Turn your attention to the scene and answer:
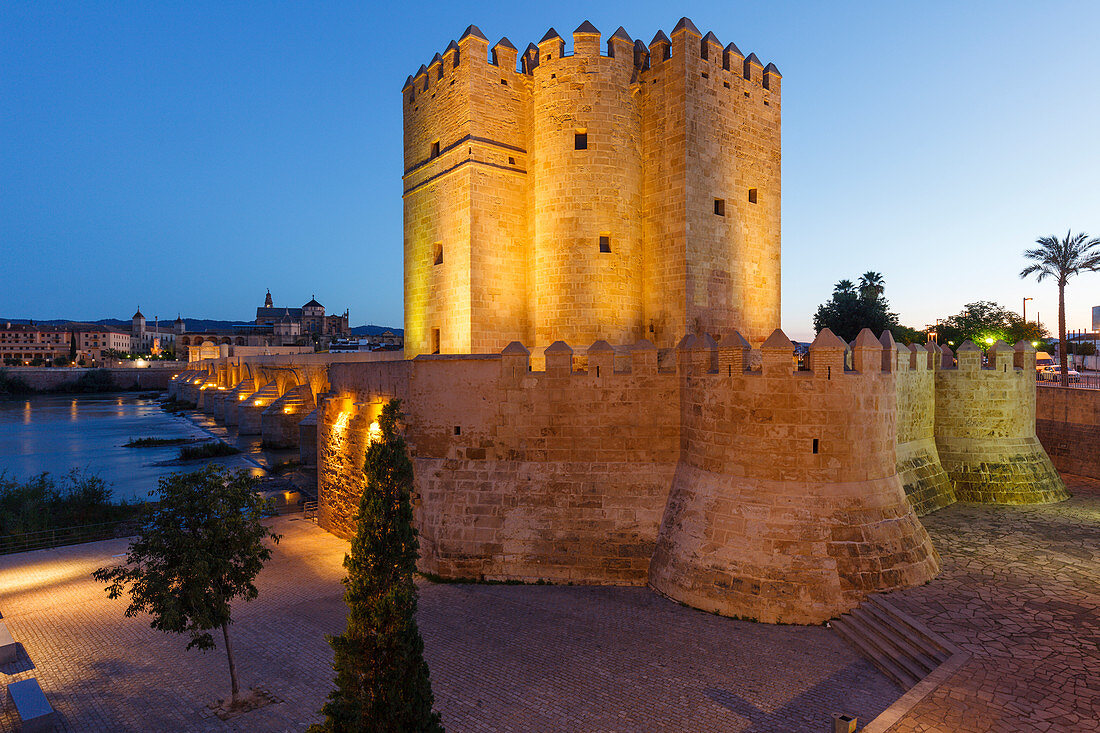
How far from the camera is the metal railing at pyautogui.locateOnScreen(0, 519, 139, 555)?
1455 centimetres

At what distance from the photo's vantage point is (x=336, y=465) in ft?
51.9

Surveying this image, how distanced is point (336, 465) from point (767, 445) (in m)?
11.8

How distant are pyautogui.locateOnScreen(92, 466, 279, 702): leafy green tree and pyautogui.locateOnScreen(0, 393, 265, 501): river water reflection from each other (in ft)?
61.9

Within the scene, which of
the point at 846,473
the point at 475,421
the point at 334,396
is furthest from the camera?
the point at 334,396

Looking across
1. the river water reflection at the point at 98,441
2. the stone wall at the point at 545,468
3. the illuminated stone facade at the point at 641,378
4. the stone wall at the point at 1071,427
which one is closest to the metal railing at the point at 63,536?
the illuminated stone facade at the point at 641,378

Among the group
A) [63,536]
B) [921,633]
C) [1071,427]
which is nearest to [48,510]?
[63,536]

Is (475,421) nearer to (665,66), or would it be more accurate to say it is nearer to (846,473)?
(846,473)

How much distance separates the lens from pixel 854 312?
31.8 m

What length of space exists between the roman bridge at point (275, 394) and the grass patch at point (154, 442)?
3.63m

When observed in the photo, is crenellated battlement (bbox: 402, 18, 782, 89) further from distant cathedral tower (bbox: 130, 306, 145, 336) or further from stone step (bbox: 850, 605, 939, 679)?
distant cathedral tower (bbox: 130, 306, 145, 336)

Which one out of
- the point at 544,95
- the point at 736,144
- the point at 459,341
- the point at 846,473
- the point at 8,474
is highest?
the point at 544,95

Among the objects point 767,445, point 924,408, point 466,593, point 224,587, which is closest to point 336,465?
point 466,593

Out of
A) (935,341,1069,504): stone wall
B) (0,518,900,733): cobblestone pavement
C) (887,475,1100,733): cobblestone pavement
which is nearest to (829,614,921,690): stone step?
(0,518,900,733): cobblestone pavement

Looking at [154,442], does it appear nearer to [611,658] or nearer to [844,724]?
[611,658]
